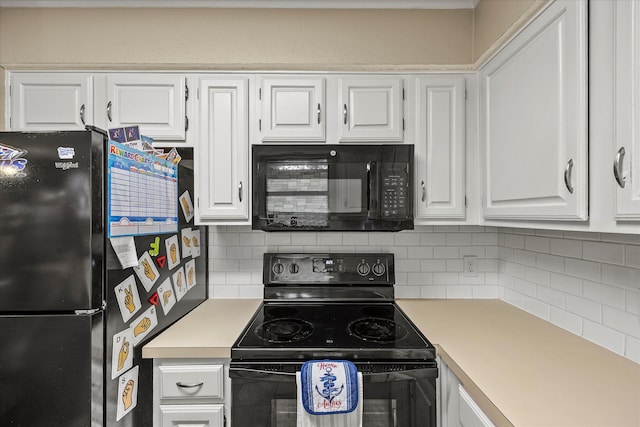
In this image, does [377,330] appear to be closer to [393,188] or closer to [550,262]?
[393,188]

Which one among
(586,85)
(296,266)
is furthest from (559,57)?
(296,266)

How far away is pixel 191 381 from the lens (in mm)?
1341

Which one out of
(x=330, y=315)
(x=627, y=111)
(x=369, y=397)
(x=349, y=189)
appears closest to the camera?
(x=627, y=111)

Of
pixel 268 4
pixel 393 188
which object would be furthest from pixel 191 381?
pixel 268 4

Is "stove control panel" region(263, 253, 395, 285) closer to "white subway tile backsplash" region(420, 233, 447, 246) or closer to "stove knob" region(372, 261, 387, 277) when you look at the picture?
"stove knob" region(372, 261, 387, 277)

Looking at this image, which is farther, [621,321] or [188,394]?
[188,394]

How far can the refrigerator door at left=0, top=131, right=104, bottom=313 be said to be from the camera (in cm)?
111

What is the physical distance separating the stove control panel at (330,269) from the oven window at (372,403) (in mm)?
700

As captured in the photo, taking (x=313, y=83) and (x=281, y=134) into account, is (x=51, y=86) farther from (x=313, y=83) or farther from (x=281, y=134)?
(x=313, y=83)

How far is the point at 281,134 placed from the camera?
5.59 ft

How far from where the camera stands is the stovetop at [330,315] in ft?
4.30

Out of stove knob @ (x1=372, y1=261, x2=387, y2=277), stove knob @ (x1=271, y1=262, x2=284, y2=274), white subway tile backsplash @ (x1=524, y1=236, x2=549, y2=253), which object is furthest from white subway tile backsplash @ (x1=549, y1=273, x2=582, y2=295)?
stove knob @ (x1=271, y1=262, x2=284, y2=274)

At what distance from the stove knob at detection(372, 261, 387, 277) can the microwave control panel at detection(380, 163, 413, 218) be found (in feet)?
1.44

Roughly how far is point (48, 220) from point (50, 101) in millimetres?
899
